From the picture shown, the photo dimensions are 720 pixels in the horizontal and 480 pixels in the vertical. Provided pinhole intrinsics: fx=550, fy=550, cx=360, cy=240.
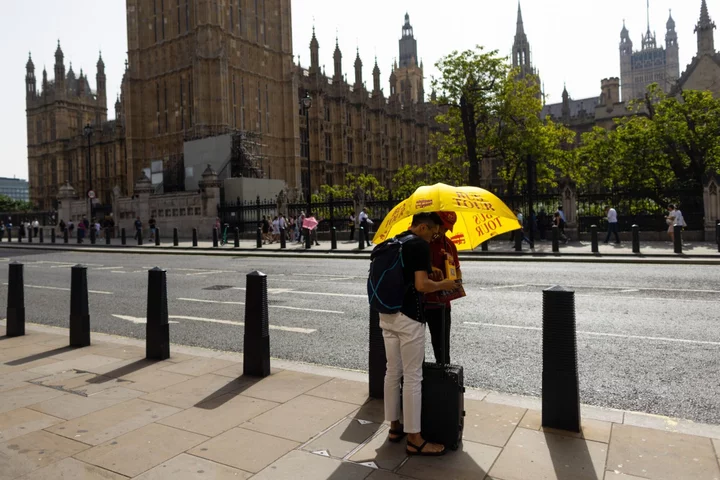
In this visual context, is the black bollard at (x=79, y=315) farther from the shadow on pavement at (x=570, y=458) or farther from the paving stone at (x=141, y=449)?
the shadow on pavement at (x=570, y=458)

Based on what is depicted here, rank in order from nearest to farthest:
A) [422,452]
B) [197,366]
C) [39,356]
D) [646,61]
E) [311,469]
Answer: [311,469], [422,452], [197,366], [39,356], [646,61]

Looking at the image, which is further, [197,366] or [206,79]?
[206,79]

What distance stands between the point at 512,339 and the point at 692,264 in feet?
33.2

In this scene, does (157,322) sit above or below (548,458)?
above

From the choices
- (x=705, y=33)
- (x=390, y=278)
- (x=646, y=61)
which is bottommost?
(x=390, y=278)

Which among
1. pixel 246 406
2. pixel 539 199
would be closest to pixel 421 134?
pixel 539 199

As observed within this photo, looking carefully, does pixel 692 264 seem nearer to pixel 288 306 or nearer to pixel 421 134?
pixel 288 306

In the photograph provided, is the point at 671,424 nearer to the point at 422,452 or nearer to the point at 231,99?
the point at 422,452

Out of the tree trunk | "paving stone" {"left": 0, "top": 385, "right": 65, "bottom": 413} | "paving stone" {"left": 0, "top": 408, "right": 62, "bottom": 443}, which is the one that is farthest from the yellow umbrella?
the tree trunk

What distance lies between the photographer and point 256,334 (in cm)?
507

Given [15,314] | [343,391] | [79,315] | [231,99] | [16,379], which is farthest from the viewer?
[231,99]

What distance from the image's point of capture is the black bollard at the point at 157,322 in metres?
5.76

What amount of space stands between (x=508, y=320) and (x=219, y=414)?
15.1 ft

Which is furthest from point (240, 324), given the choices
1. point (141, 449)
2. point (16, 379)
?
point (141, 449)
